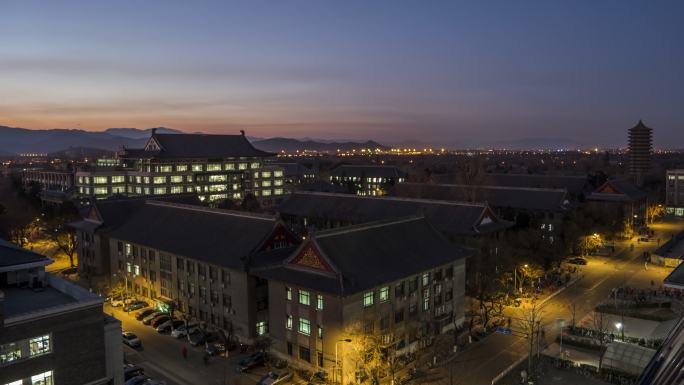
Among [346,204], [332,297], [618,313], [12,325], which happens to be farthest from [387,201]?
[12,325]

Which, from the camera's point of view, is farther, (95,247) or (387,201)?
(387,201)

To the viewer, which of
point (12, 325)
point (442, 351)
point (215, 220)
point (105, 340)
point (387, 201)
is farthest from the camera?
point (387, 201)

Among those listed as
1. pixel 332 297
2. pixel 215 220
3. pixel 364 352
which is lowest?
pixel 364 352

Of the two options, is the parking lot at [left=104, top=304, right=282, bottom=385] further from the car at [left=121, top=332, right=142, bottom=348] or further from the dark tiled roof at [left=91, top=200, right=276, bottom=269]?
the dark tiled roof at [left=91, top=200, right=276, bottom=269]

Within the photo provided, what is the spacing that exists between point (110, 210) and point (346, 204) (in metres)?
30.3

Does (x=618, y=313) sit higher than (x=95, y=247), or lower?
lower

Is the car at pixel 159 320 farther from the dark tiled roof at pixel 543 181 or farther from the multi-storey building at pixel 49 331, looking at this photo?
the dark tiled roof at pixel 543 181

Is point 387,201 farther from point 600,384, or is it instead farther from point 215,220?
point 600,384

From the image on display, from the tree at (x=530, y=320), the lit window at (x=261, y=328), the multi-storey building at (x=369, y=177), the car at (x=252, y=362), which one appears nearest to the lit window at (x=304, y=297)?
the car at (x=252, y=362)

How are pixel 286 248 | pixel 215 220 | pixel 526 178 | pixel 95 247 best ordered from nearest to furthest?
1. pixel 286 248
2. pixel 215 220
3. pixel 95 247
4. pixel 526 178

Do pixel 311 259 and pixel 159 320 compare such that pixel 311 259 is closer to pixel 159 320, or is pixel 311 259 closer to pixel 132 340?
pixel 132 340

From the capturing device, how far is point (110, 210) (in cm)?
5816

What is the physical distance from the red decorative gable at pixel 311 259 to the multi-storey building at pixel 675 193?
9772 cm

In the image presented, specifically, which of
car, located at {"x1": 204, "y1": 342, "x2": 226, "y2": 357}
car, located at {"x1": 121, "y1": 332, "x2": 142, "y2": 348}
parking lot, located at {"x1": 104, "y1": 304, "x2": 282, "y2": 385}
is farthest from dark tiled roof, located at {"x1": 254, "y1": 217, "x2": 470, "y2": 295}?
car, located at {"x1": 121, "y1": 332, "x2": 142, "y2": 348}
